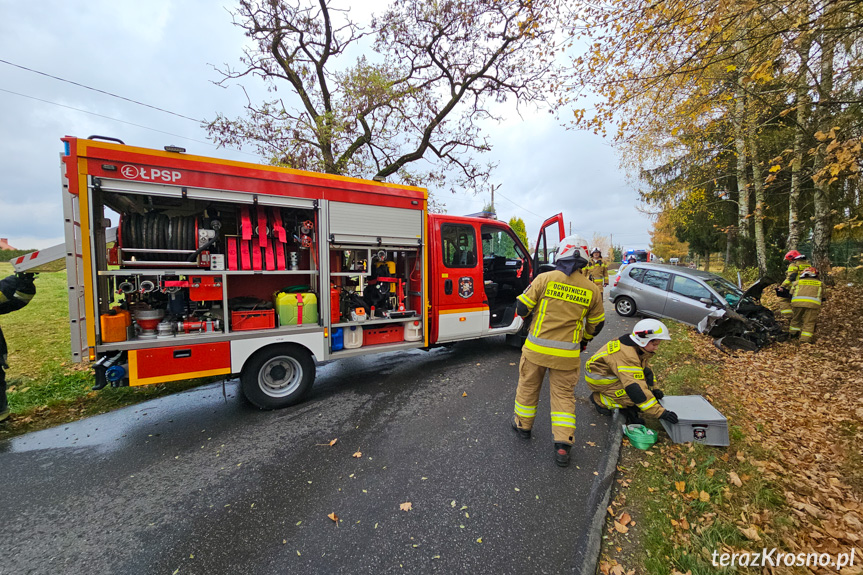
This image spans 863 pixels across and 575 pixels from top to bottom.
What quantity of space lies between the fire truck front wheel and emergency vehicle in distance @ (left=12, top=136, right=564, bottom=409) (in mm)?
12

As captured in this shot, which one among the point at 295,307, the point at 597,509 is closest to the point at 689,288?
the point at 597,509

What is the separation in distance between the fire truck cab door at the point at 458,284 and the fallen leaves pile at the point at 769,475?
8.85 feet

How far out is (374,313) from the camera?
472cm

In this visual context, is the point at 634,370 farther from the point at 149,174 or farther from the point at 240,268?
the point at 149,174

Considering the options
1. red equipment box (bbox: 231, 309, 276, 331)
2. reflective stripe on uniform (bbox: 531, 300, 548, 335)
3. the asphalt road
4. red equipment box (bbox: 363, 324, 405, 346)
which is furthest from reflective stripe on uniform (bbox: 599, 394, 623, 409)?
red equipment box (bbox: 231, 309, 276, 331)

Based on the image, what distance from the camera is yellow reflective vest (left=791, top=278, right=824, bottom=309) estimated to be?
625 centimetres

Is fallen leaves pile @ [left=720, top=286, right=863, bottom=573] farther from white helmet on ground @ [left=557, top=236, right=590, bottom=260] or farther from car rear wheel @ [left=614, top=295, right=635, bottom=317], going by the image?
car rear wheel @ [left=614, top=295, right=635, bottom=317]

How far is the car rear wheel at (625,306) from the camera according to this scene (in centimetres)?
920

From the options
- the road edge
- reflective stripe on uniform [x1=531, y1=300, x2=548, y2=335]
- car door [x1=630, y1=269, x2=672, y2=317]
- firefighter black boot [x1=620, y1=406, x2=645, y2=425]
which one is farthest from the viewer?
car door [x1=630, y1=269, x2=672, y2=317]

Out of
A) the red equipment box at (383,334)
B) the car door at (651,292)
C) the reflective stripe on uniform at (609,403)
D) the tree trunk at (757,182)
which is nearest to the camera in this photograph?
the reflective stripe on uniform at (609,403)

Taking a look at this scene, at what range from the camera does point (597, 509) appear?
2357mm

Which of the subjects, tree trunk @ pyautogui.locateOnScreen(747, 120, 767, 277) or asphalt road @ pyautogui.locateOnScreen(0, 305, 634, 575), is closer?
asphalt road @ pyautogui.locateOnScreen(0, 305, 634, 575)

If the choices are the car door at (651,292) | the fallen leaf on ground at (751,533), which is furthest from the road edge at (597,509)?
the car door at (651,292)

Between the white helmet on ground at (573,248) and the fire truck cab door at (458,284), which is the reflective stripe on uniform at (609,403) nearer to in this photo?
the white helmet on ground at (573,248)
